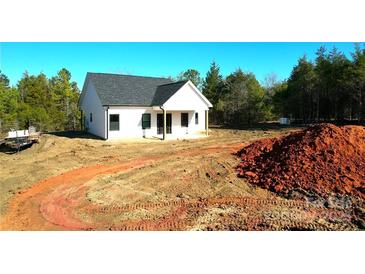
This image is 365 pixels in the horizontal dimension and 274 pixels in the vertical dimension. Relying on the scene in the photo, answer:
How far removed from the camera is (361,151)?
1171cm

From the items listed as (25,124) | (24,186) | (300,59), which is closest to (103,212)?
(24,186)

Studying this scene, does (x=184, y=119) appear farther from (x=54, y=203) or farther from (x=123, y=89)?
(x=54, y=203)

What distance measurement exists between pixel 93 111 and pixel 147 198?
16819mm

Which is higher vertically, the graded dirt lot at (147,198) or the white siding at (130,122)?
the white siding at (130,122)

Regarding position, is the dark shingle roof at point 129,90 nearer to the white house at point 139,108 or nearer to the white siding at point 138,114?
the white house at point 139,108

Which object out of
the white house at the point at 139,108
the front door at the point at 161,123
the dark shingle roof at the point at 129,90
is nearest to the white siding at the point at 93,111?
the white house at the point at 139,108

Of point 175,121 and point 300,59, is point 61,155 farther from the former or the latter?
point 300,59

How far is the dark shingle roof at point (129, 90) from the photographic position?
22.7m

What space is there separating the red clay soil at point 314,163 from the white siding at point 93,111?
39.7 feet

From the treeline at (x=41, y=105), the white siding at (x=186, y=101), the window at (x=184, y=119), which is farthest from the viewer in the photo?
the treeline at (x=41, y=105)

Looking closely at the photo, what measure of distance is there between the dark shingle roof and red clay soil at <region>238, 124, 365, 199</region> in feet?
37.0

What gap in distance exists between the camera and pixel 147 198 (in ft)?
30.6

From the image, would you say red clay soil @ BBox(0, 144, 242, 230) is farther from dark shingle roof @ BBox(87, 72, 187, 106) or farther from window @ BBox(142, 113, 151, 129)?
window @ BBox(142, 113, 151, 129)

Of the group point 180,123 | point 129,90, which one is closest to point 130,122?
point 129,90
